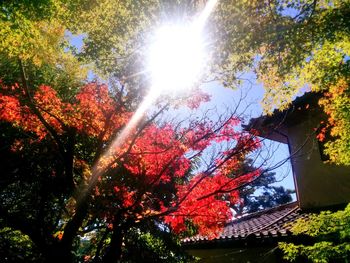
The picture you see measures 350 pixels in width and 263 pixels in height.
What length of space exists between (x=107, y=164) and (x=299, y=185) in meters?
7.39

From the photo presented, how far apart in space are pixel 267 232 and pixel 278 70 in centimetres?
511

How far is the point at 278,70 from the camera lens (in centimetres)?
807

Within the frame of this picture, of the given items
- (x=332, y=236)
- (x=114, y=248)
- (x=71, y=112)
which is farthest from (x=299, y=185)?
(x=71, y=112)

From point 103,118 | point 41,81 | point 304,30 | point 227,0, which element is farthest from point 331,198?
point 41,81

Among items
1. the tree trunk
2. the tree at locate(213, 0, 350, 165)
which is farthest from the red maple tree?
the tree at locate(213, 0, 350, 165)

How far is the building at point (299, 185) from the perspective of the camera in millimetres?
10078

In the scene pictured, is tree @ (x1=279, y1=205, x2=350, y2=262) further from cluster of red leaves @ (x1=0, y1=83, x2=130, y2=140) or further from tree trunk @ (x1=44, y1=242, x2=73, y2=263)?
cluster of red leaves @ (x1=0, y1=83, x2=130, y2=140)

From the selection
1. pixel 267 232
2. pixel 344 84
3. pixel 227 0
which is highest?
pixel 227 0

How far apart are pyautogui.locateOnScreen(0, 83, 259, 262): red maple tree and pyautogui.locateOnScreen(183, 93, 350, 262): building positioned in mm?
1058

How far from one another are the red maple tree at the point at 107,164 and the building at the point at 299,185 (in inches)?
41.7

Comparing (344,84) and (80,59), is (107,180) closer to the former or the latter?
(80,59)

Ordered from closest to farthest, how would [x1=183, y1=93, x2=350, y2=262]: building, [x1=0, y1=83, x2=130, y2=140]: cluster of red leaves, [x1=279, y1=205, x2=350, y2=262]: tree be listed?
[x1=279, y1=205, x2=350, y2=262]: tree < [x1=0, y1=83, x2=130, y2=140]: cluster of red leaves < [x1=183, y1=93, x2=350, y2=262]: building

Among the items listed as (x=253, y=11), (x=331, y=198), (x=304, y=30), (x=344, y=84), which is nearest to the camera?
(x=344, y=84)

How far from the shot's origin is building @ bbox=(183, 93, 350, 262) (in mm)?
10078
